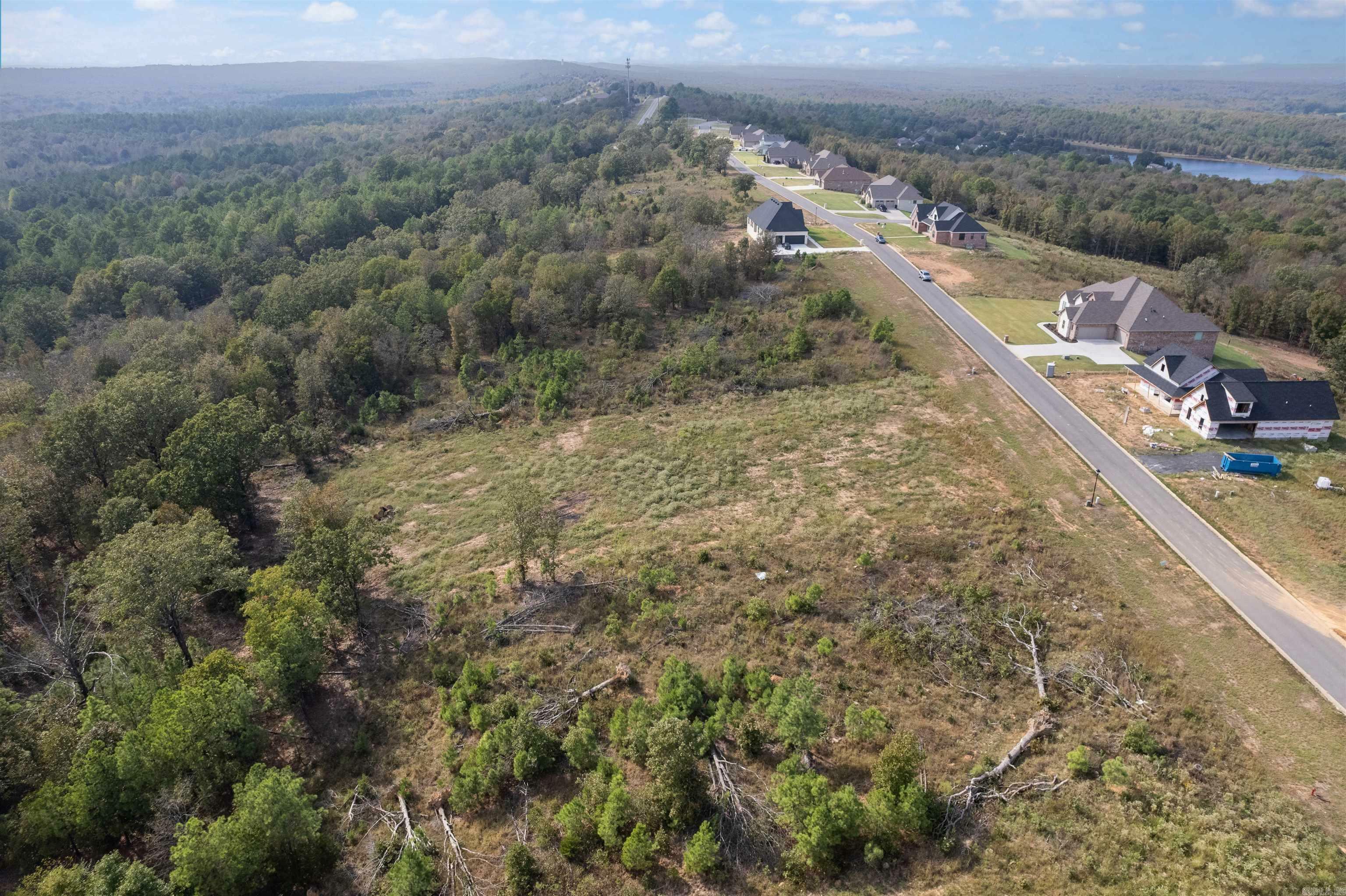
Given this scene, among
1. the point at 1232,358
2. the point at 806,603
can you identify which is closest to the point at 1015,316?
the point at 1232,358

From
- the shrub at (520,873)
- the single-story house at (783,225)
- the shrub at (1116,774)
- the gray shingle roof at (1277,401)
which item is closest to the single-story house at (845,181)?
the single-story house at (783,225)

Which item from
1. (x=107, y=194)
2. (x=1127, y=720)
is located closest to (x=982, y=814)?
(x=1127, y=720)

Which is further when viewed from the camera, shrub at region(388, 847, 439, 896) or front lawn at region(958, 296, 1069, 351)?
front lawn at region(958, 296, 1069, 351)

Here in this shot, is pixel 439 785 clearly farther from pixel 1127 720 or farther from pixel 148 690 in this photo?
pixel 1127 720

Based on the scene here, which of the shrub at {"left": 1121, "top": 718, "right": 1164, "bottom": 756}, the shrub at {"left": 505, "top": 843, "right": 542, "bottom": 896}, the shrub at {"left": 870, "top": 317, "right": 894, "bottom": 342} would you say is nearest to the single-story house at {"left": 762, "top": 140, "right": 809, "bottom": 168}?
the shrub at {"left": 870, "top": 317, "right": 894, "bottom": 342}

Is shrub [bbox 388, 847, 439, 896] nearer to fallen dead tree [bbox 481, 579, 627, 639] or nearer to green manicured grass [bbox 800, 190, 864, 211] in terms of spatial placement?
fallen dead tree [bbox 481, 579, 627, 639]

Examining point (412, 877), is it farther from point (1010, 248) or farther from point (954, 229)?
point (1010, 248)
